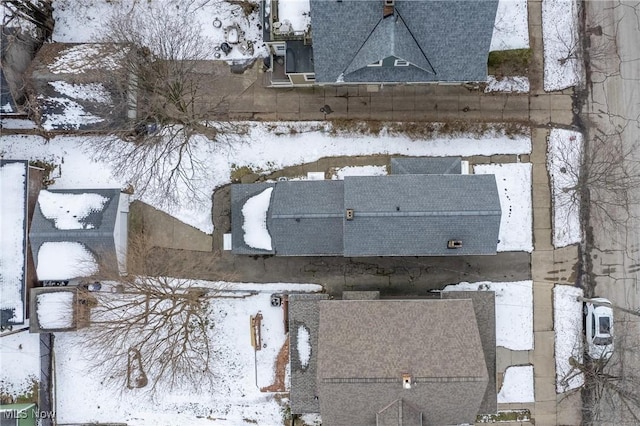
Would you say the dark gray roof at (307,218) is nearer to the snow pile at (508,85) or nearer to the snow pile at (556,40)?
the snow pile at (508,85)

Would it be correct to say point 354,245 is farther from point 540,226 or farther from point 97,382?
point 97,382

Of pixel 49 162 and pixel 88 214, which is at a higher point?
pixel 49 162

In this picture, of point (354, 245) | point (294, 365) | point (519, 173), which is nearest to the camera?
point (354, 245)

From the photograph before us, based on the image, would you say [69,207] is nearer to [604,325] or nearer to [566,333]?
[566,333]

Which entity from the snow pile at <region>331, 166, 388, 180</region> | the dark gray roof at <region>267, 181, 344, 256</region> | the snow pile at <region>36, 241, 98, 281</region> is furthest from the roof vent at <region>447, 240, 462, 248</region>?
the snow pile at <region>36, 241, 98, 281</region>

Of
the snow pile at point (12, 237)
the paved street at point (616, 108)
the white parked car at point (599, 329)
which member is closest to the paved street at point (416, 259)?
the paved street at point (616, 108)

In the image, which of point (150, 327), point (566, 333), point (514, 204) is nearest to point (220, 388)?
point (150, 327)

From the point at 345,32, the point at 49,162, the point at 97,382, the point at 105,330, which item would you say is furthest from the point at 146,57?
the point at 97,382
